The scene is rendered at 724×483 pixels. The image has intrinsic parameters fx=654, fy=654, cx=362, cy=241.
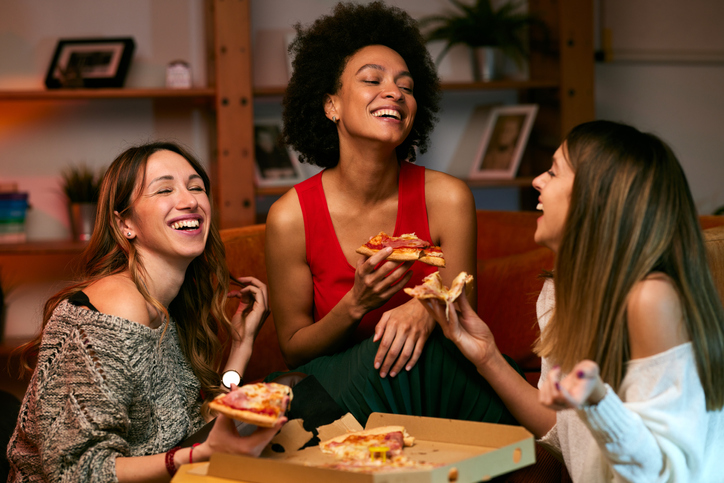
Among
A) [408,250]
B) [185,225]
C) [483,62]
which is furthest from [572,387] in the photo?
[483,62]

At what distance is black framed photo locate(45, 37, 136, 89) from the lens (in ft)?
10.6

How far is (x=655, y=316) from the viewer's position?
3.80ft

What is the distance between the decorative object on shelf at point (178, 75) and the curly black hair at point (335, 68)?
3.88 ft

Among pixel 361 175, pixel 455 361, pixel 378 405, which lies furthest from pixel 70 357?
pixel 361 175

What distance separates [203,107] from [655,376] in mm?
3014

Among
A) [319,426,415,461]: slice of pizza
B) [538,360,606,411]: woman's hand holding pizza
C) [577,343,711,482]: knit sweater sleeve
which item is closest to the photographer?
[538,360,606,411]: woman's hand holding pizza

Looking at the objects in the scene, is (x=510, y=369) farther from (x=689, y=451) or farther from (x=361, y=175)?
(x=361, y=175)

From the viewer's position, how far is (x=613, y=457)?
110 cm

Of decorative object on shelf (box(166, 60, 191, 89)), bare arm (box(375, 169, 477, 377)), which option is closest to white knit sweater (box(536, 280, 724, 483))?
bare arm (box(375, 169, 477, 377))

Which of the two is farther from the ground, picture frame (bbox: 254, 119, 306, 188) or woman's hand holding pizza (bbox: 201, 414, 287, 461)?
picture frame (bbox: 254, 119, 306, 188)

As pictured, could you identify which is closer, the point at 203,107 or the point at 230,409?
the point at 230,409

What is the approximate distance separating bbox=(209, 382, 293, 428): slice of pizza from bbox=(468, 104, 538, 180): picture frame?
8.29ft

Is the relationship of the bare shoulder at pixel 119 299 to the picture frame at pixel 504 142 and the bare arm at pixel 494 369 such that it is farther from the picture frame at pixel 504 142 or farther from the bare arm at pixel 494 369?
the picture frame at pixel 504 142

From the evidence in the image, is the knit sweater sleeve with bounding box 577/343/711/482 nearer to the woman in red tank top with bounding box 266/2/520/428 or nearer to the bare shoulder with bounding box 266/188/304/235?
the woman in red tank top with bounding box 266/2/520/428
